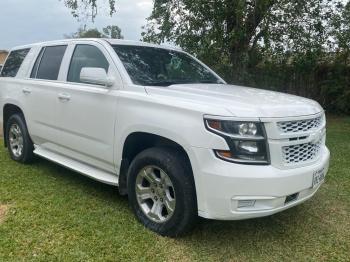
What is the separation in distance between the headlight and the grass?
35.6 inches

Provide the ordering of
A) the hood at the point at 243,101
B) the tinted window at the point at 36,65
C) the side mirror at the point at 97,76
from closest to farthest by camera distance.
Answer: the hood at the point at 243,101 < the side mirror at the point at 97,76 < the tinted window at the point at 36,65

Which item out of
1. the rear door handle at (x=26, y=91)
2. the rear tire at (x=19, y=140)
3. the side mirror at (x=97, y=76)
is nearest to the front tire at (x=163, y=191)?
the side mirror at (x=97, y=76)

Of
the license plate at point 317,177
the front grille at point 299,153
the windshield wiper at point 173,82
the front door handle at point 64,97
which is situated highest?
the windshield wiper at point 173,82

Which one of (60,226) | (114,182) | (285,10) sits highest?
(285,10)

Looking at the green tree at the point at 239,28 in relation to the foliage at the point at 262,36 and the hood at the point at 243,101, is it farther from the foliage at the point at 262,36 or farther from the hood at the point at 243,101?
the hood at the point at 243,101

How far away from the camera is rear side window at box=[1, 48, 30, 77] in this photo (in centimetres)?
631

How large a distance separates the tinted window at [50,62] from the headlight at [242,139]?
2.76m

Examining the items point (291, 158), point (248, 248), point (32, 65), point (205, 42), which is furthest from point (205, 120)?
point (205, 42)

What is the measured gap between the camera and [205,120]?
3.45 m

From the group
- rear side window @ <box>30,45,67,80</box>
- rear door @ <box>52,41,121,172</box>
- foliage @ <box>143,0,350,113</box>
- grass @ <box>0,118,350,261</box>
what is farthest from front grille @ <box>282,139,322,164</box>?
foliage @ <box>143,0,350,113</box>

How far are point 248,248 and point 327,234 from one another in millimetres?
891

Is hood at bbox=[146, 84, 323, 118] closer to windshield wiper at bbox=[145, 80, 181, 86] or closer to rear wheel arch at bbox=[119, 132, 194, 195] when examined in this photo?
windshield wiper at bbox=[145, 80, 181, 86]

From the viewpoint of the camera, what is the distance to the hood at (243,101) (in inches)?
137

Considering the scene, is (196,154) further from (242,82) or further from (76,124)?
(242,82)
